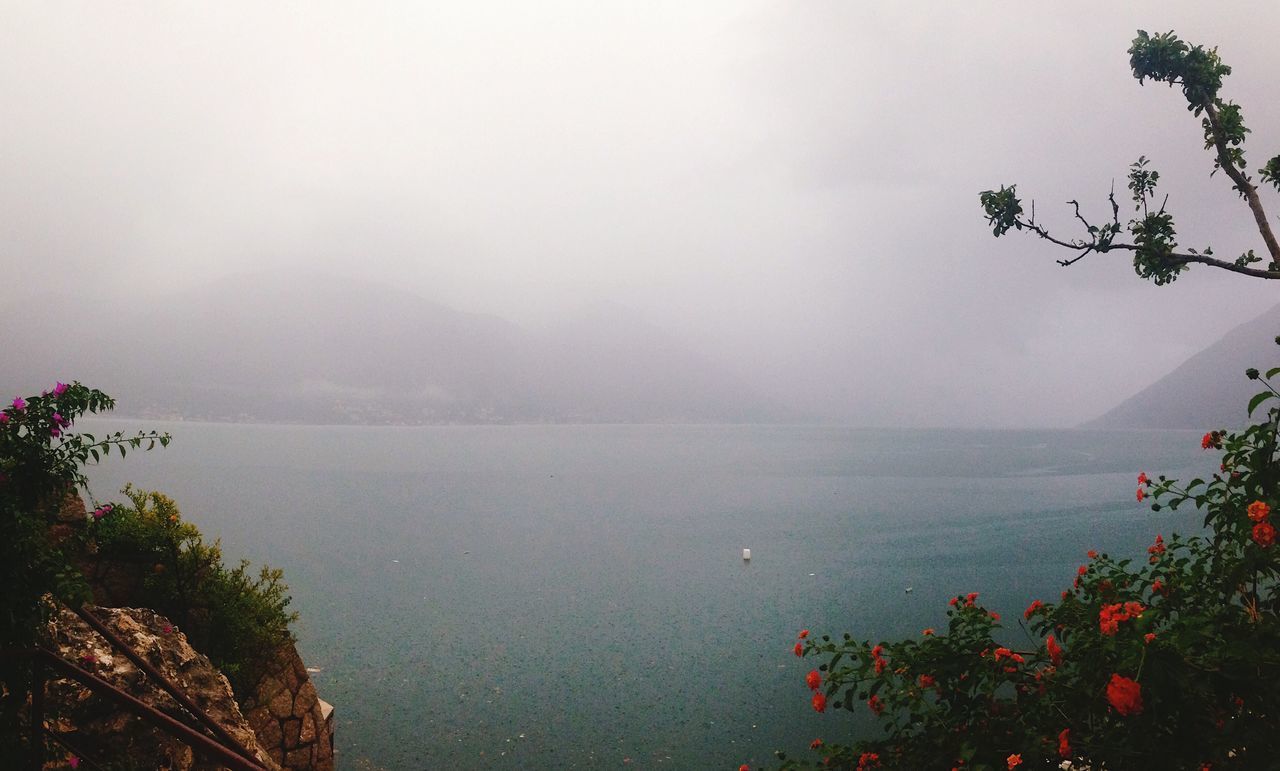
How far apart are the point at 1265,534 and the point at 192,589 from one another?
38.7ft

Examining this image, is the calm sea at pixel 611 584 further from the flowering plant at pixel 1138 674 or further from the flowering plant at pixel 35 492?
the flowering plant at pixel 35 492

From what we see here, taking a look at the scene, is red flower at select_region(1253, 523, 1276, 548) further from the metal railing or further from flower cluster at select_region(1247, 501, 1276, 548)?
the metal railing

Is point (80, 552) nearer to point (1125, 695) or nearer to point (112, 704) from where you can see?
point (112, 704)

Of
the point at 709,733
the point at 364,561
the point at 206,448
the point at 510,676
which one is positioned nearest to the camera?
the point at 709,733

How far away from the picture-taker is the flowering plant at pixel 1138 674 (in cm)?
277

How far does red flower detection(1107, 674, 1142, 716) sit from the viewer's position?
277 cm

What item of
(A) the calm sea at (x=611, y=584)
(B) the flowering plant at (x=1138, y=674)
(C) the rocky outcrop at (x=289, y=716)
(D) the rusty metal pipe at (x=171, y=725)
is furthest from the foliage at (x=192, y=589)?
(B) the flowering plant at (x=1138, y=674)

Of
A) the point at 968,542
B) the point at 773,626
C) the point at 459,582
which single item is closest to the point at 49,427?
the point at 773,626

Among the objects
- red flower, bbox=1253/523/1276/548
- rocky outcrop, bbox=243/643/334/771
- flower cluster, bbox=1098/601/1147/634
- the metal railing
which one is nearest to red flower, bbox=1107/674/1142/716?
flower cluster, bbox=1098/601/1147/634

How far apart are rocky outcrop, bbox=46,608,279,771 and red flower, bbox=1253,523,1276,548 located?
8023 millimetres

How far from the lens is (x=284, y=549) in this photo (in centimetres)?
3588

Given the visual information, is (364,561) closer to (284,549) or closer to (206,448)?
(284,549)

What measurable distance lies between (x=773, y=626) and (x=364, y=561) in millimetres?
21980

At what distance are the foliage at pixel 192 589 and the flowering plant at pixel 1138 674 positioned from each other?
862cm
